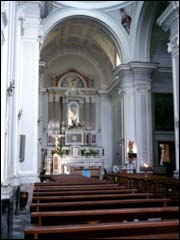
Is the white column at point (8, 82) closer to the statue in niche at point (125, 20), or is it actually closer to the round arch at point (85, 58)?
the statue in niche at point (125, 20)

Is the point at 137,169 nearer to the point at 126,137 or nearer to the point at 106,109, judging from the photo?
the point at 126,137

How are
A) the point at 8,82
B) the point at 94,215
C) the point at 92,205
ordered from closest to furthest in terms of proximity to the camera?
the point at 94,215
the point at 92,205
the point at 8,82

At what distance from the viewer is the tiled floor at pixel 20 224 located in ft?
14.2

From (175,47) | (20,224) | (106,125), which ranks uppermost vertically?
(175,47)

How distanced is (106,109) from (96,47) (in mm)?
3863

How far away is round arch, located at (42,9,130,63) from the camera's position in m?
15.2

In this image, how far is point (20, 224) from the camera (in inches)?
209

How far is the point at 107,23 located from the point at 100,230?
13986 millimetres

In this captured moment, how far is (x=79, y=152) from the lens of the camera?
19234 millimetres

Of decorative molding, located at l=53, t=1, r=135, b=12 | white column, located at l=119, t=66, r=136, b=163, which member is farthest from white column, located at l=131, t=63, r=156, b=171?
decorative molding, located at l=53, t=1, r=135, b=12

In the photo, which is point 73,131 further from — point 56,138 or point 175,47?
point 175,47

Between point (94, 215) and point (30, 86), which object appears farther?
point (30, 86)

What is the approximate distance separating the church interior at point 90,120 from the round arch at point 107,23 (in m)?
0.05

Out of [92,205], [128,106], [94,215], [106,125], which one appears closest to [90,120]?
[106,125]
